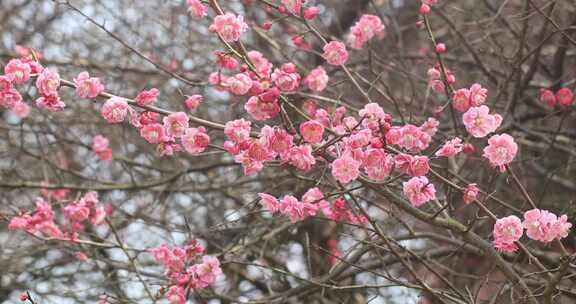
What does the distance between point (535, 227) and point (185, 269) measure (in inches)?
69.8

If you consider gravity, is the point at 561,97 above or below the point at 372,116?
above

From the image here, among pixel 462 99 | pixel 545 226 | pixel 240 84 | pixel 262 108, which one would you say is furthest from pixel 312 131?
pixel 545 226

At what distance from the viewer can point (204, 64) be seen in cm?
607

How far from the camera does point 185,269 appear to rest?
149 inches

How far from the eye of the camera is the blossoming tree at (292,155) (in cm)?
288

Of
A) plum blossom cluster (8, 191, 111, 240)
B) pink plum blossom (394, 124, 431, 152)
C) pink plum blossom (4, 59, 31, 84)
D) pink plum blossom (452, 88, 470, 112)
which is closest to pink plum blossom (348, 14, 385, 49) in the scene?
pink plum blossom (452, 88, 470, 112)

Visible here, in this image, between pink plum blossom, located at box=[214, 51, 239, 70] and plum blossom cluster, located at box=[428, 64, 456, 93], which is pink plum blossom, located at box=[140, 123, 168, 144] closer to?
pink plum blossom, located at box=[214, 51, 239, 70]

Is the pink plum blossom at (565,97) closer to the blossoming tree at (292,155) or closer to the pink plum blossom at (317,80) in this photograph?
the blossoming tree at (292,155)

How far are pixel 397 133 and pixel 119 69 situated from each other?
375cm

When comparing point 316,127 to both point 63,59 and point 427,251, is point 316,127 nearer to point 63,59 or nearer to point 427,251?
point 427,251

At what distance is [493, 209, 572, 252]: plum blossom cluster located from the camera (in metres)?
2.84

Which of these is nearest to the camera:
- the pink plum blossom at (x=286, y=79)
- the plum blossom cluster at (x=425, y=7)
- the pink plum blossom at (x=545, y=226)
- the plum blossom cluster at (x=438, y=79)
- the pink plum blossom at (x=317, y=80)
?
the pink plum blossom at (x=545, y=226)

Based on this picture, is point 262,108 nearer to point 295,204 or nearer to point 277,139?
point 277,139

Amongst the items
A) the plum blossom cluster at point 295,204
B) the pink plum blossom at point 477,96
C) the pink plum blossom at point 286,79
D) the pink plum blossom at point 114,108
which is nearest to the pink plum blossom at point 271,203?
the plum blossom cluster at point 295,204
